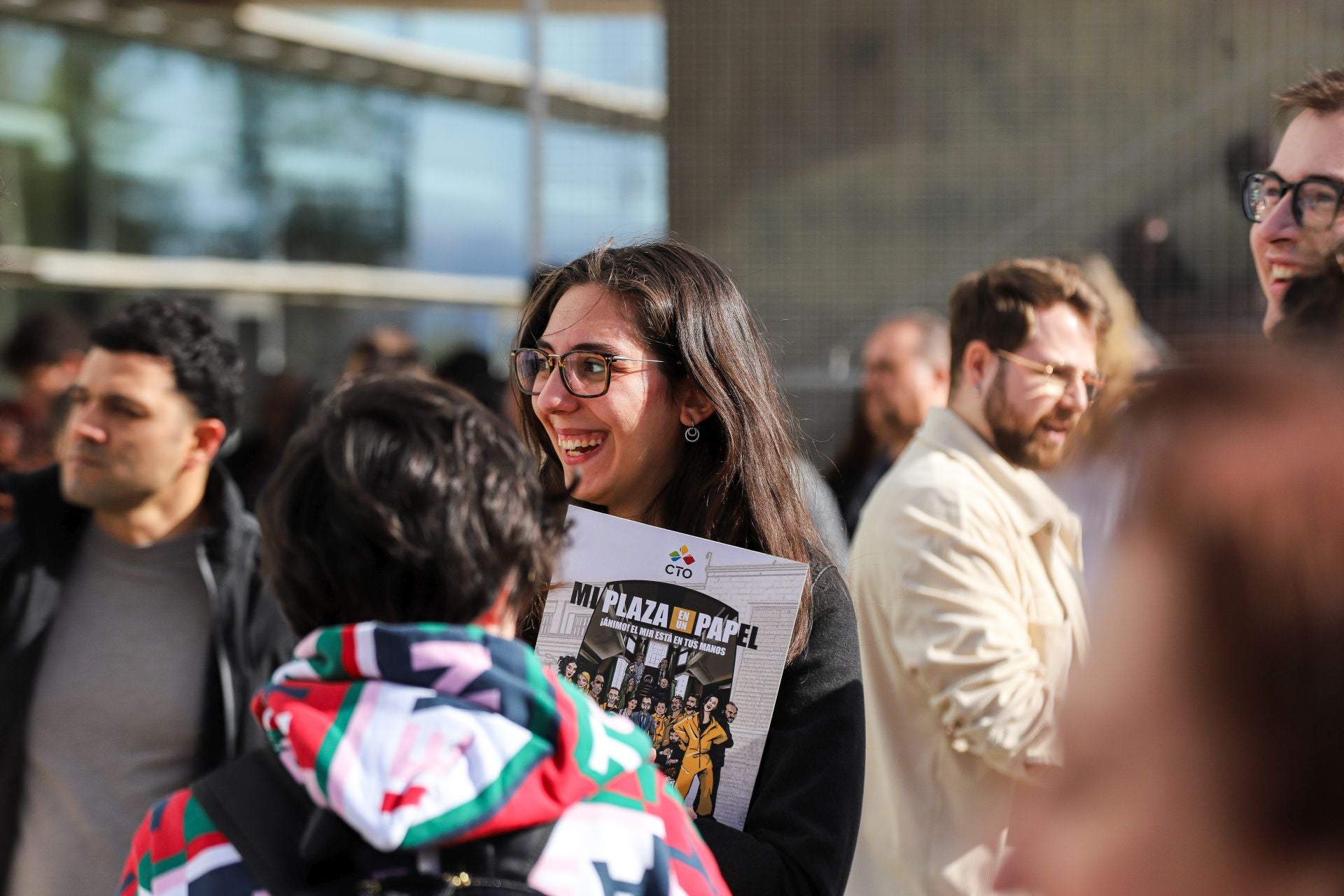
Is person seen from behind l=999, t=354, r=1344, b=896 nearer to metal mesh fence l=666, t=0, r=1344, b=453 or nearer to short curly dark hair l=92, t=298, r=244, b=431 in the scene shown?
short curly dark hair l=92, t=298, r=244, b=431

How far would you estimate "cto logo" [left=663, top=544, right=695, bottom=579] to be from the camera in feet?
5.63

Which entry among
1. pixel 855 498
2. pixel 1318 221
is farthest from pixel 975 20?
pixel 1318 221

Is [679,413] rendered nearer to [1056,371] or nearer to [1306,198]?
[1306,198]

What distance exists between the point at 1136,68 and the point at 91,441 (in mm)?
6778

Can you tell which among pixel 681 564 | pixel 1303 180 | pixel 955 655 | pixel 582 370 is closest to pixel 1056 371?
pixel 955 655

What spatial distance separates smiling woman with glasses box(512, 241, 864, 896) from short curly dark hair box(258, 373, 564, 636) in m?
0.68

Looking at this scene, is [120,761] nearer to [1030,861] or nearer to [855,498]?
[1030,861]

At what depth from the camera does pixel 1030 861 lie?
0.86 metres

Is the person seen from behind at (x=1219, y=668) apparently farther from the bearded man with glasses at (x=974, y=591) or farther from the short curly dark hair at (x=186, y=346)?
the short curly dark hair at (x=186, y=346)

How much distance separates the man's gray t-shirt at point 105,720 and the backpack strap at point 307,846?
5.40 feet

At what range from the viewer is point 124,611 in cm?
280

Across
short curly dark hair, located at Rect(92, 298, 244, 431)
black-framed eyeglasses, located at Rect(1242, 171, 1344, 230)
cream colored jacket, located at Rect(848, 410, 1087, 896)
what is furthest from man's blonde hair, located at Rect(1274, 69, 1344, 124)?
short curly dark hair, located at Rect(92, 298, 244, 431)

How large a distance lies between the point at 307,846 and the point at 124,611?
1.91 metres

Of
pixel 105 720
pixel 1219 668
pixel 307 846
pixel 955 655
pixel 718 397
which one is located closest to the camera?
pixel 1219 668
